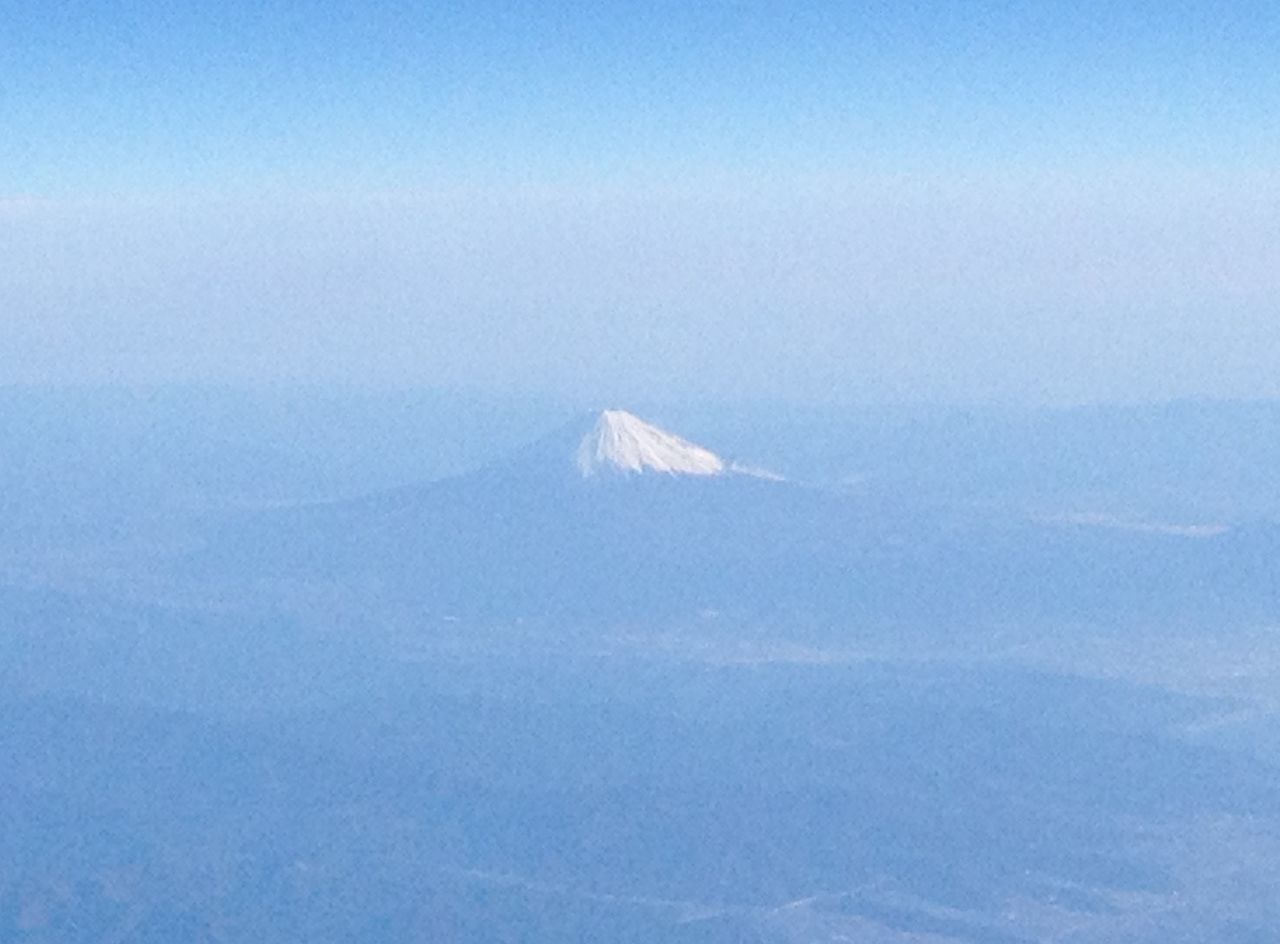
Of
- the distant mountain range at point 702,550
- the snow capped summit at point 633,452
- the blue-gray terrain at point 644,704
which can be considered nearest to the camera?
the blue-gray terrain at point 644,704

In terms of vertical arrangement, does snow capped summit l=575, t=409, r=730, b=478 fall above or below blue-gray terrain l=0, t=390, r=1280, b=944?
above

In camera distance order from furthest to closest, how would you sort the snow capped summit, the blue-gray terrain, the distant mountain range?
the snow capped summit
the distant mountain range
the blue-gray terrain


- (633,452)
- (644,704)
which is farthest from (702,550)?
(644,704)

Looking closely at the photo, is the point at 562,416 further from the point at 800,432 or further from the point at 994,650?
the point at 994,650

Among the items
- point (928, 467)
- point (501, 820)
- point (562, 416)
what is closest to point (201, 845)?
point (501, 820)

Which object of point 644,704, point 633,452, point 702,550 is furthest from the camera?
point 633,452

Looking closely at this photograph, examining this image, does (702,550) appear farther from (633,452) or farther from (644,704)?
(644,704)
